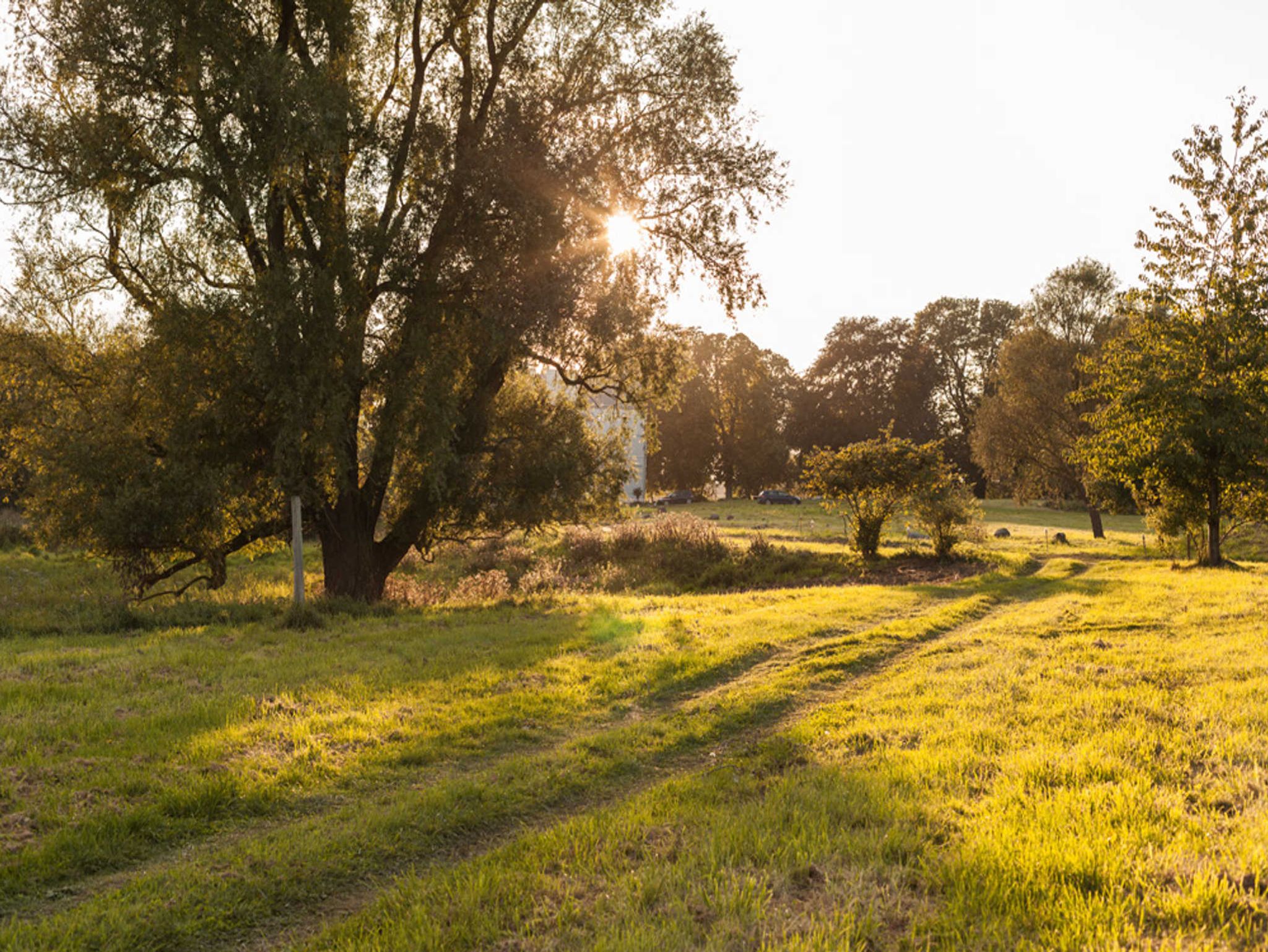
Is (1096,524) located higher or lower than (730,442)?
lower

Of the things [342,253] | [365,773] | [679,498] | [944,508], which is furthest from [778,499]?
[365,773]

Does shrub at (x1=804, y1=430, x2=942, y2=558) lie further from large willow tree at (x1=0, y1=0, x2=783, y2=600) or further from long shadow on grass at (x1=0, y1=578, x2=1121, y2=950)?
long shadow on grass at (x1=0, y1=578, x2=1121, y2=950)

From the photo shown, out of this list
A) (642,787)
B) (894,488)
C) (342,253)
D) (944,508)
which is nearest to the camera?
(642,787)

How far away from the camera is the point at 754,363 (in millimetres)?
20891

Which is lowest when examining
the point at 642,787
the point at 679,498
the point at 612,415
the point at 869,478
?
the point at 642,787

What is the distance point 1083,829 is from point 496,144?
52.3 ft

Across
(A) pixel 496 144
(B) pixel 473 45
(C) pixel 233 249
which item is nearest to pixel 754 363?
(A) pixel 496 144

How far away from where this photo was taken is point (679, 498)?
78688 mm

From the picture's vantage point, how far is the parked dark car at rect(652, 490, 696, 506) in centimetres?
7632

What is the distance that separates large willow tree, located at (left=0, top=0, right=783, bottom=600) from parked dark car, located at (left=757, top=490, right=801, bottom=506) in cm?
5301

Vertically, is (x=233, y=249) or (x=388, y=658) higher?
(x=233, y=249)

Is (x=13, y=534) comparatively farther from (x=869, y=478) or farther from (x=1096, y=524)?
(x=1096, y=524)

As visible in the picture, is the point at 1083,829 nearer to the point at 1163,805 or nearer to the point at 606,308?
the point at 1163,805

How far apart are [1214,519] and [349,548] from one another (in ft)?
80.7
